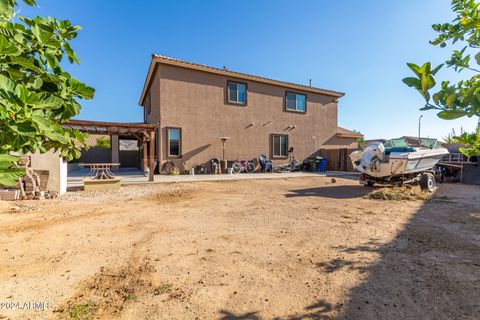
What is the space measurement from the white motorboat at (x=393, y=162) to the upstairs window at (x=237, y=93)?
7.91 meters

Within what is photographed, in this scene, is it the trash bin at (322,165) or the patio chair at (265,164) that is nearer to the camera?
the patio chair at (265,164)

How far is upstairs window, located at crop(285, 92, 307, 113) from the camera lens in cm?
1599

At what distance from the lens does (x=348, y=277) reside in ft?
8.16

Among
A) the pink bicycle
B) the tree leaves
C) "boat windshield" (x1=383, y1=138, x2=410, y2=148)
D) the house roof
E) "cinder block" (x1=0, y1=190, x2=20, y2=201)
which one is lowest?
"cinder block" (x1=0, y1=190, x2=20, y2=201)

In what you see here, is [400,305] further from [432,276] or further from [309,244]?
[309,244]

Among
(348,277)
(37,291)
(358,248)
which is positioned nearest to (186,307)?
(37,291)

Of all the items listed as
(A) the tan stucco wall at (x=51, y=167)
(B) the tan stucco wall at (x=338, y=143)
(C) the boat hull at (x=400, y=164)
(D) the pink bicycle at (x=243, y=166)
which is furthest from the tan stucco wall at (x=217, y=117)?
(C) the boat hull at (x=400, y=164)

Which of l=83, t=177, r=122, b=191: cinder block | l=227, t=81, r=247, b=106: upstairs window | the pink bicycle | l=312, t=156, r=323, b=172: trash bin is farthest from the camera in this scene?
l=312, t=156, r=323, b=172: trash bin

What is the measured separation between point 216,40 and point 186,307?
535 inches

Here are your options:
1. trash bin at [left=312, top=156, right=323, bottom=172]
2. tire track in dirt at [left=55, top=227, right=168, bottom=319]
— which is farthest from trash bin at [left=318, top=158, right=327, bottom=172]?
tire track in dirt at [left=55, top=227, right=168, bottom=319]

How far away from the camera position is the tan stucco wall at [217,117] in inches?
484

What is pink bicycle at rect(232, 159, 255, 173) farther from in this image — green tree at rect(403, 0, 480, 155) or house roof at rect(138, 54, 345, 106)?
green tree at rect(403, 0, 480, 155)

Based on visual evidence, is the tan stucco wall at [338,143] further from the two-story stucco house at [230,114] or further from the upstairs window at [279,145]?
the upstairs window at [279,145]

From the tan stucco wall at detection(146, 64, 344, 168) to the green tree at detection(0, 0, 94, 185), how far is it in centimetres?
1092
